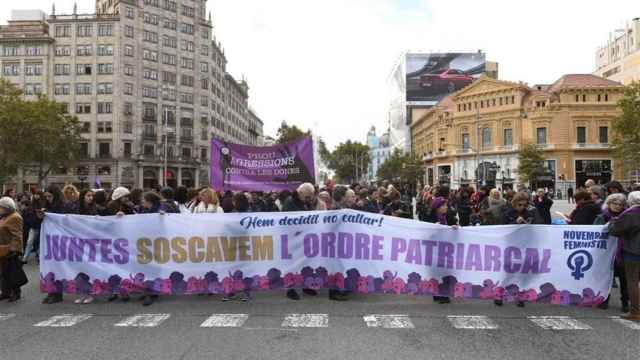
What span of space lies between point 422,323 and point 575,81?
77693mm

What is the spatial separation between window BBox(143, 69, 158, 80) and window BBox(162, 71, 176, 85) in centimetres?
120

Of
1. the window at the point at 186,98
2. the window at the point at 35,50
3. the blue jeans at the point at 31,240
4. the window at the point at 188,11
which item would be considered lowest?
the blue jeans at the point at 31,240

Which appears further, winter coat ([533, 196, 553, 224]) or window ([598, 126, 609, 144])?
window ([598, 126, 609, 144])

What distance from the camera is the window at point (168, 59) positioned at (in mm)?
80312

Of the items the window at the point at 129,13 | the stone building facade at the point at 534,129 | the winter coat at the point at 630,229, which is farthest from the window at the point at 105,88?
the winter coat at the point at 630,229

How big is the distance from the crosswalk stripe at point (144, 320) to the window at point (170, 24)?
80.5 metres

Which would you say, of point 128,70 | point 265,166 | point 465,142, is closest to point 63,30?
point 128,70

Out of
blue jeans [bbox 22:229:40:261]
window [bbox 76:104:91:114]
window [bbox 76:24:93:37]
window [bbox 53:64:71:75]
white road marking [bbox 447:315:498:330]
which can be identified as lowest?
white road marking [bbox 447:315:498:330]

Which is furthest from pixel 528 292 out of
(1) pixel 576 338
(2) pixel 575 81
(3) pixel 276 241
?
(2) pixel 575 81

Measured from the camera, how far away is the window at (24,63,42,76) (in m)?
78.1

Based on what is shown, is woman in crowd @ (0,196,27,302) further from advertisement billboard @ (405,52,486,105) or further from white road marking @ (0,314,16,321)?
advertisement billboard @ (405,52,486,105)

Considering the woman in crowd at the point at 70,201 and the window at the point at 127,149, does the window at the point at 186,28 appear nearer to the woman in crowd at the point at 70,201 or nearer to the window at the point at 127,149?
the window at the point at 127,149

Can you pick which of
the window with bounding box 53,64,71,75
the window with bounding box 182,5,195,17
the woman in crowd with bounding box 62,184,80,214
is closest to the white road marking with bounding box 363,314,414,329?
the woman in crowd with bounding box 62,184,80,214

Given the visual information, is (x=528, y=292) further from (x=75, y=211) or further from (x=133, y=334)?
(x=75, y=211)
